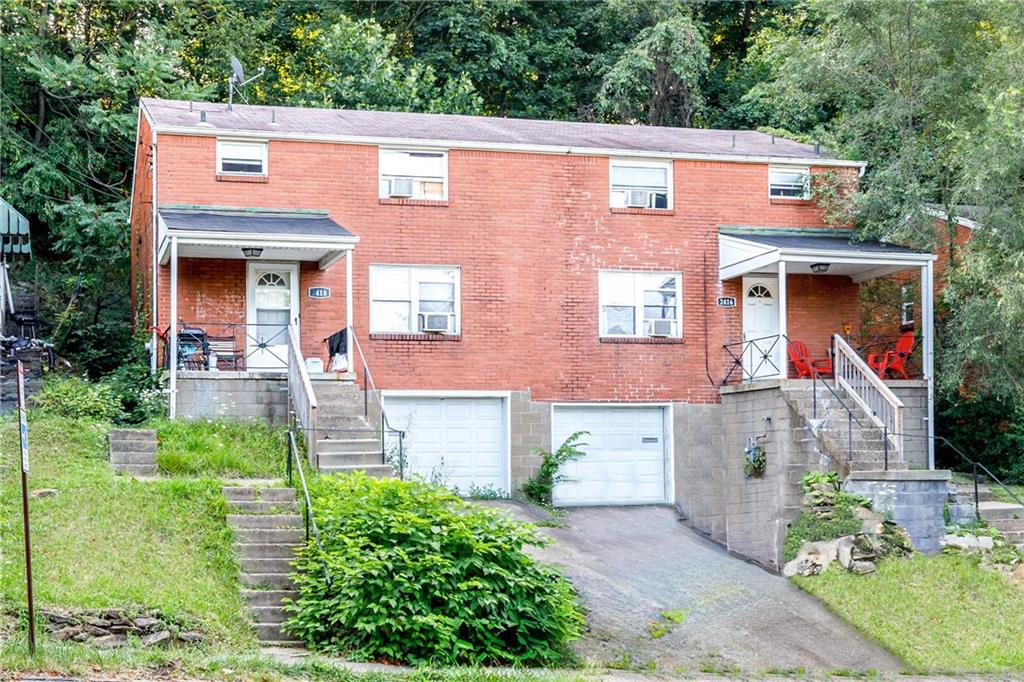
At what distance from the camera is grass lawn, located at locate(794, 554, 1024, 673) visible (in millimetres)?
17500

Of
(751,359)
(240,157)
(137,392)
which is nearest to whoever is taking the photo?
(137,392)

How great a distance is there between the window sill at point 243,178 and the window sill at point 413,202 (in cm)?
211

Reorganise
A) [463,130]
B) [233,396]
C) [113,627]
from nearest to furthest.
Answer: [113,627]
[233,396]
[463,130]

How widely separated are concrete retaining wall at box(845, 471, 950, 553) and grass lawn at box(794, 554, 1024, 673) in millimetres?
441

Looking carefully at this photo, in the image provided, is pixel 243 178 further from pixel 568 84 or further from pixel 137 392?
pixel 568 84

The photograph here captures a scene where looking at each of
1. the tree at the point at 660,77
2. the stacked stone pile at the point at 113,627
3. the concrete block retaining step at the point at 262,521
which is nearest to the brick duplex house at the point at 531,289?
the concrete block retaining step at the point at 262,521

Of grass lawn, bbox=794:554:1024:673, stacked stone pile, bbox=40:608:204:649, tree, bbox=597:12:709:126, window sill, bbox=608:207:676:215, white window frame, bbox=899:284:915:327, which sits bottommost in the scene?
grass lawn, bbox=794:554:1024:673

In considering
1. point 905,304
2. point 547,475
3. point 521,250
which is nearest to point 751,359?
point 905,304

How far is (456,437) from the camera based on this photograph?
25.0m

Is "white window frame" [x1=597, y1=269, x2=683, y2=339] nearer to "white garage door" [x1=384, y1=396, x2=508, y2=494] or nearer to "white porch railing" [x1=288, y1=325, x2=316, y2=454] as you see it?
"white garage door" [x1=384, y1=396, x2=508, y2=494]

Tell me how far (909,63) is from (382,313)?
10660 millimetres

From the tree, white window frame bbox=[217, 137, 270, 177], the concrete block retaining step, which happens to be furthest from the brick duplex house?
the tree

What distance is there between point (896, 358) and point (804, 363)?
79.3 inches

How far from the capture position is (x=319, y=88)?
3662cm
